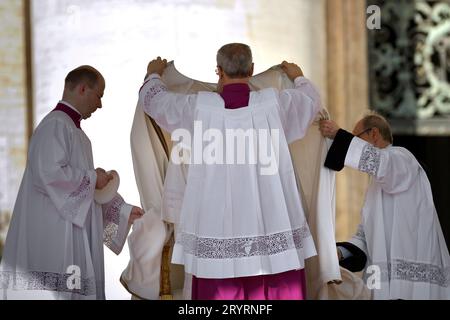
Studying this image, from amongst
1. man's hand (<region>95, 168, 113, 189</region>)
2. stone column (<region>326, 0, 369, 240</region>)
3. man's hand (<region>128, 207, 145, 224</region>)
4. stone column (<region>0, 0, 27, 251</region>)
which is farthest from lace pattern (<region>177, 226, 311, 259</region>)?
stone column (<region>326, 0, 369, 240</region>)

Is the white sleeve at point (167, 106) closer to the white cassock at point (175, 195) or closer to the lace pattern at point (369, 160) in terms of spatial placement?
the white cassock at point (175, 195)

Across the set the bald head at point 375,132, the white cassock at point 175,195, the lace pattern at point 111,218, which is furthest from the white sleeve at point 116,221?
the bald head at point 375,132

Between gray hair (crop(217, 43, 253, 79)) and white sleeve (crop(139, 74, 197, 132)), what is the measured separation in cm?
25

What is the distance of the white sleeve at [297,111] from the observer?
7.55 m

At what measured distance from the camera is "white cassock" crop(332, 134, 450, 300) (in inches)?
309

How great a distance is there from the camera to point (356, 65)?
11391 mm

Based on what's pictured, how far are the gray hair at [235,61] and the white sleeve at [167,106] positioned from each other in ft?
0.82

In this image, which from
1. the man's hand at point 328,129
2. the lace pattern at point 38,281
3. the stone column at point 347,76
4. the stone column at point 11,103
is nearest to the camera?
the lace pattern at point 38,281

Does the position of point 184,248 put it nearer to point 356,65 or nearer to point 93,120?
point 93,120

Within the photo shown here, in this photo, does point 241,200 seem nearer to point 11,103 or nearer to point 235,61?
point 235,61

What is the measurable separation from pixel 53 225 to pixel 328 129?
173cm

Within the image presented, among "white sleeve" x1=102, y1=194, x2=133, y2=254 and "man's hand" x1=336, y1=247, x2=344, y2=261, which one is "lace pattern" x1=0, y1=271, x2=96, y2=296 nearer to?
"white sleeve" x1=102, y1=194, x2=133, y2=254
